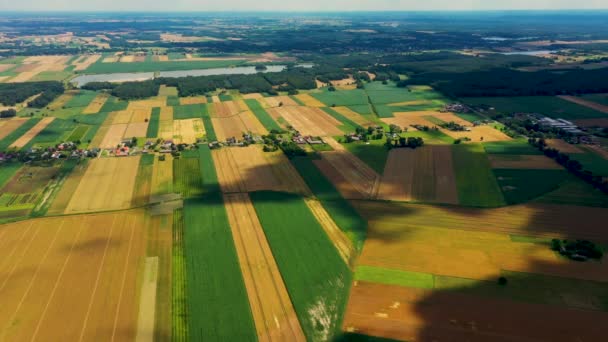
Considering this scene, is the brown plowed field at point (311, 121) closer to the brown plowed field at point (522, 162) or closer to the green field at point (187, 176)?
the green field at point (187, 176)

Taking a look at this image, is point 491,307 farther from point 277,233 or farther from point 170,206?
point 170,206

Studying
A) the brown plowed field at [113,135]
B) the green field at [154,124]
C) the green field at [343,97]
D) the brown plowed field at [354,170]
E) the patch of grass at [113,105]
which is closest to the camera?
the brown plowed field at [354,170]

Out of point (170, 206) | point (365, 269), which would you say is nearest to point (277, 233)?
point (365, 269)

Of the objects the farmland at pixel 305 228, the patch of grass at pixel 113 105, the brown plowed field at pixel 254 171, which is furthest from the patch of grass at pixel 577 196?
the patch of grass at pixel 113 105

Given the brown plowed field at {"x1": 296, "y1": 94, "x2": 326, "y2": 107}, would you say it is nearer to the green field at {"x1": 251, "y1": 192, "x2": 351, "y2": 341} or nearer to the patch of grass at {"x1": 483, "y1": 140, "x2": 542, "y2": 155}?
the patch of grass at {"x1": 483, "y1": 140, "x2": 542, "y2": 155}

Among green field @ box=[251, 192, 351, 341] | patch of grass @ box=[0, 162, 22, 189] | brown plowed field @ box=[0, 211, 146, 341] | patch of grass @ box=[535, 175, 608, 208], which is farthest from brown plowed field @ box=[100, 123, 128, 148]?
patch of grass @ box=[535, 175, 608, 208]

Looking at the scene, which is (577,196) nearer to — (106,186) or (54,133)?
(106,186)

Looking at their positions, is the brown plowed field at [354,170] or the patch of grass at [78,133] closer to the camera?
the brown plowed field at [354,170]
